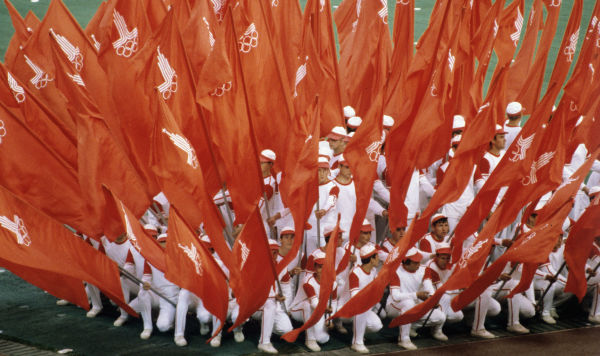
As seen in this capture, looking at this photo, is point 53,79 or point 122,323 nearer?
point 122,323

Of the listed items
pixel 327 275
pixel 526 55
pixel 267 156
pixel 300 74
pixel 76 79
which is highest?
pixel 526 55

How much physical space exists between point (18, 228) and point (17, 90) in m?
1.63

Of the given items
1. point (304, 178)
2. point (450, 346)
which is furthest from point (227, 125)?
point (450, 346)

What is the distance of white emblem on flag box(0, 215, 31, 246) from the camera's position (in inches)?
225

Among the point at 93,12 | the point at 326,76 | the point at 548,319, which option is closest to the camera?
the point at 548,319

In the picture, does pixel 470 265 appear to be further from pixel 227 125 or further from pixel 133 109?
pixel 133 109

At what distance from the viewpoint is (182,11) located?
8391mm

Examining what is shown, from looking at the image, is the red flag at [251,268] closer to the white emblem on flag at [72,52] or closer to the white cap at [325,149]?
the white cap at [325,149]

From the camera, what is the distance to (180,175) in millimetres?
6262

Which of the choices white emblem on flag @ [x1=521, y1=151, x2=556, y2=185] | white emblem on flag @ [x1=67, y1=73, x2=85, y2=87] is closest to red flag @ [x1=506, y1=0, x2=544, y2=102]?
white emblem on flag @ [x1=521, y1=151, x2=556, y2=185]

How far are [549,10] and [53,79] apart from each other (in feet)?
19.3

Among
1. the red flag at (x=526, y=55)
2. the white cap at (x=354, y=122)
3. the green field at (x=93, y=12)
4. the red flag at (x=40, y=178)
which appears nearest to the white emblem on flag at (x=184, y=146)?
the red flag at (x=40, y=178)

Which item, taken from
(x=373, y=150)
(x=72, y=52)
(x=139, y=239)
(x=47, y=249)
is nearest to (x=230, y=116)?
(x=373, y=150)

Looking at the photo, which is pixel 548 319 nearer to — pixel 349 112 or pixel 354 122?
pixel 354 122
